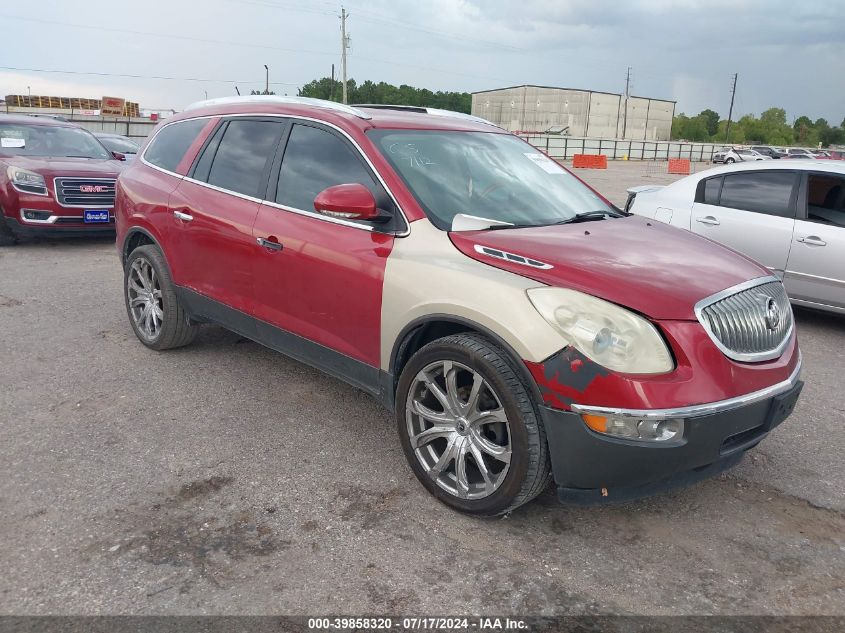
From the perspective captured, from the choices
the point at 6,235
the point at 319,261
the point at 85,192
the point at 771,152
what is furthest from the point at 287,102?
the point at 771,152

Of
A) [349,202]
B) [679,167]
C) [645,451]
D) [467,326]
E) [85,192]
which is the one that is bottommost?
[645,451]

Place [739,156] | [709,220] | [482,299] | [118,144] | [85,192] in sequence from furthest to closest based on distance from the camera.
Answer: [739,156] < [118,144] < [85,192] < [709,220] < [482,299]

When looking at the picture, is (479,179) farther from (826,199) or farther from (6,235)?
(6,235)

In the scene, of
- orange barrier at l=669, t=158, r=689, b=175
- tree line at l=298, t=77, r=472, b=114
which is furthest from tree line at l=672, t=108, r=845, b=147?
orange barrier at l=669, t=158, r=689, b=175

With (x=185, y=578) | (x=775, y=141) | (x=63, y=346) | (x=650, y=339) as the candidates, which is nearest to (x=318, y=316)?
(x=185, y=578)

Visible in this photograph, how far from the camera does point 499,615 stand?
2545 millimetres

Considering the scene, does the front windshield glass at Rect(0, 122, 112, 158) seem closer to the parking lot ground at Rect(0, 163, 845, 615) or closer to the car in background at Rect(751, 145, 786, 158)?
the parking lot ground at Rect(0, 163, 845, 615)

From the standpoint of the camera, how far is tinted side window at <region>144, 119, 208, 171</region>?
200 inches

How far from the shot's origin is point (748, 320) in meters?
3.04

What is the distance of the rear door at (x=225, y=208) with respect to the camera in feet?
14.0

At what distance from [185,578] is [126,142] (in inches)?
624

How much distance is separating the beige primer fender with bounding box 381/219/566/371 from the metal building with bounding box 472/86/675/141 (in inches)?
3604

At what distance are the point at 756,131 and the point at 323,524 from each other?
473 ft

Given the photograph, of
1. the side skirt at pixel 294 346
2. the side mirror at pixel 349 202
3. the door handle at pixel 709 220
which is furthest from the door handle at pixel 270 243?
the door handle at pixel 709 220
